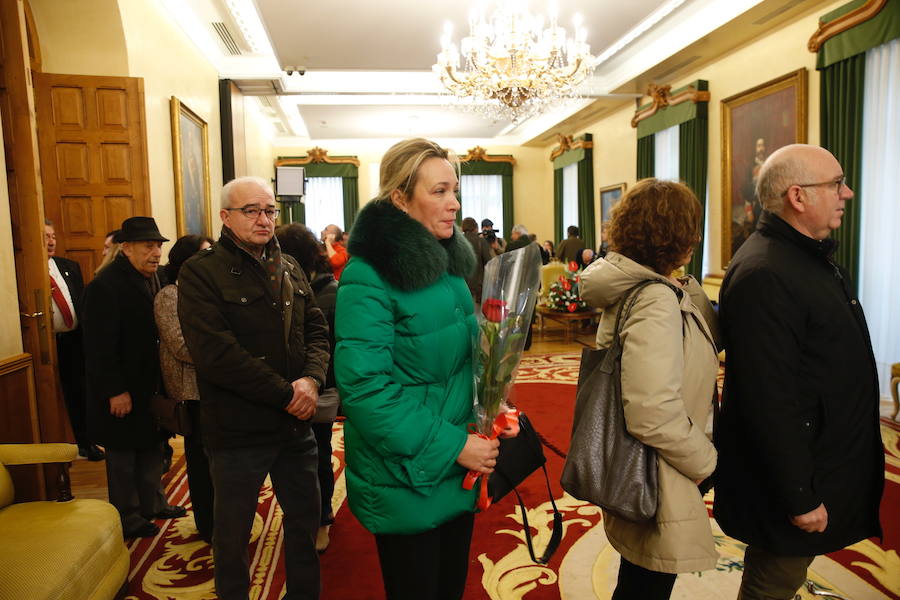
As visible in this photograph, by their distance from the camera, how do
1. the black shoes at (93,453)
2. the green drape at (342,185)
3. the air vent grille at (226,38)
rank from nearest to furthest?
the black shoes at (93,453)
the air vent grille at (226,38)
the green drape at (342,185)

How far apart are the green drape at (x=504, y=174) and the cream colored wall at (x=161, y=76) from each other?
314 inches

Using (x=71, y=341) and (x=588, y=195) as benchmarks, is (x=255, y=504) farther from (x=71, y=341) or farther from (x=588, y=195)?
(x=588, y=195)

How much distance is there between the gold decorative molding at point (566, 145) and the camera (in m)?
11.3

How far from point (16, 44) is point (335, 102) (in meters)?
7.85

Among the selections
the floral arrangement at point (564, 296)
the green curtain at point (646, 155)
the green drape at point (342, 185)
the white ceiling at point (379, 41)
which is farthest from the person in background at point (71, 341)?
the green drape at point (342, 185)

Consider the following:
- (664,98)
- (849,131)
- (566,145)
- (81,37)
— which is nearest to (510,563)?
(81,37)

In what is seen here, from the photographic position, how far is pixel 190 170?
19.9ft

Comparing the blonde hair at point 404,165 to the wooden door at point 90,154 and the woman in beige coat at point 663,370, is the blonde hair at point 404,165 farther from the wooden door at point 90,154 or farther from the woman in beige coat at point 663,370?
the wooden door at point 90,154

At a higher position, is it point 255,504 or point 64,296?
point 64,296

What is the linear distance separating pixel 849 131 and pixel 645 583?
17.6 feet

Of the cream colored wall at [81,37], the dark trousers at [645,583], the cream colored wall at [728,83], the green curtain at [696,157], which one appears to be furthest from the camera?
the green curtain at [696,157]

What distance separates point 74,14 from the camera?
451 centimetres

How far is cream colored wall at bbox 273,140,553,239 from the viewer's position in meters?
13.9

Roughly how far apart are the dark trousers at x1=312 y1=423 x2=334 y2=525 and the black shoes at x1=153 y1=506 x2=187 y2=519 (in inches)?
31.5
